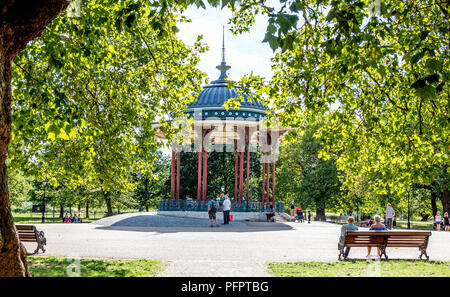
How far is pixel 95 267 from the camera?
357 inches

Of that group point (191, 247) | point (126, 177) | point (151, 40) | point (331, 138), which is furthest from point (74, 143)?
point (331, 138)

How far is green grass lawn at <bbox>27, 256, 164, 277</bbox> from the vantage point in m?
8.22

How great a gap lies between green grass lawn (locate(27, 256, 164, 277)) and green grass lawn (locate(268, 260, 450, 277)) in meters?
2.63

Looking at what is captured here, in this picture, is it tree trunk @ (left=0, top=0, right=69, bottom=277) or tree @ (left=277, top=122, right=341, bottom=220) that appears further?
tree @ (left=277, top=122, right=341, bottom=220)

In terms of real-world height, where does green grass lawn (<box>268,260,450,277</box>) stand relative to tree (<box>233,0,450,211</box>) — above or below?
below

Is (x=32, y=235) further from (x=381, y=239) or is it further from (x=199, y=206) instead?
(x=199, y=206)

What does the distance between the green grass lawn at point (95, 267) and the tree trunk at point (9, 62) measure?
2.96 m

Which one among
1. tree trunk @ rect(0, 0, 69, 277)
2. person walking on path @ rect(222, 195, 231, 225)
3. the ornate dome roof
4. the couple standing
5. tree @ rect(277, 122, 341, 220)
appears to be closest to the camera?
tree trunk @ rect(0, 0, 69, 277)

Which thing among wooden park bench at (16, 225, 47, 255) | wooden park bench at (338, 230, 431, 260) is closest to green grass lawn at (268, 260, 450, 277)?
wooden park bench at (338, 230, 431, 260)

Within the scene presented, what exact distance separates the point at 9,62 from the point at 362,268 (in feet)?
26.6

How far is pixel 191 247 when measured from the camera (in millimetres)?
13047

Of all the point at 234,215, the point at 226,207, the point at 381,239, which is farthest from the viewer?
the point at 234,215

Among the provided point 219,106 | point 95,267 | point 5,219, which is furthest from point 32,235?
point 219,106

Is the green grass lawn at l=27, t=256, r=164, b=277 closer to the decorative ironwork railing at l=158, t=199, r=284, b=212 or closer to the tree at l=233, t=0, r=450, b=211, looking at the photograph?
the tree at l=233, t=0, r=450, b=211
